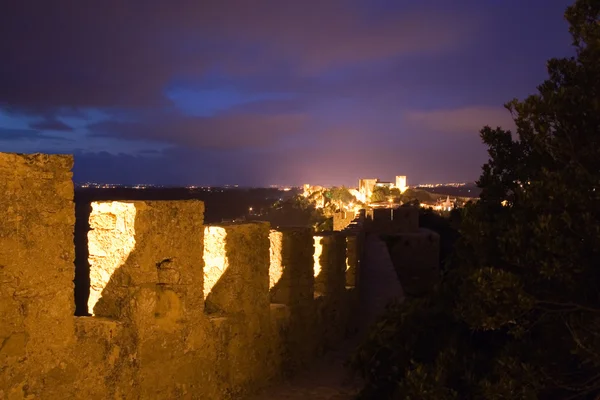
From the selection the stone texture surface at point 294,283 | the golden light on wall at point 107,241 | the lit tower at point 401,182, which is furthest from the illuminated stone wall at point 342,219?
the lit tower at point 401,182

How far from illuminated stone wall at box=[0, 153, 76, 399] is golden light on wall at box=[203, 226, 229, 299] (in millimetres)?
2062

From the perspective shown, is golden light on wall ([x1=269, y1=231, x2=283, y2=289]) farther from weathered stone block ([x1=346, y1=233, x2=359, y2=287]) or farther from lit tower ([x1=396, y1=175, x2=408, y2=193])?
lit tower ([x1=396, y1=175, x2=408, y2=193])

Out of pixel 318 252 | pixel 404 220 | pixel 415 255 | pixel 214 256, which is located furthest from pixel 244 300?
pixel 404 220

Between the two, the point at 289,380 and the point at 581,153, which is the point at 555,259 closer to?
the point at 581,153

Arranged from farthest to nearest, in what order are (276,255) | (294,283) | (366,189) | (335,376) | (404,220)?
(366,189), (404,220), (294,283), (276,255), (335,376)

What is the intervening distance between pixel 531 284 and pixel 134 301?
3.17m

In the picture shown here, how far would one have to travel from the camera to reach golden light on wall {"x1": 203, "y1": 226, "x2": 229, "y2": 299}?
5.79 metres

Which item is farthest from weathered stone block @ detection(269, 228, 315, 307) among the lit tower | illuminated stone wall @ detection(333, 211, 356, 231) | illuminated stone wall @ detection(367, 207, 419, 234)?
the lit tower

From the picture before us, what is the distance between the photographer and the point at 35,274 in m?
3.62

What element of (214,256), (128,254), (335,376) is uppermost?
(128,254)

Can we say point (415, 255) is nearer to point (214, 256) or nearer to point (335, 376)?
point (335, 376)

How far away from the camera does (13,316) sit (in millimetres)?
3516

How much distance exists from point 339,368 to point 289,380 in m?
0.95

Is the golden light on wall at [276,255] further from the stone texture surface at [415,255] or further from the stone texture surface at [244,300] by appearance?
the stone texture surface at [415,255]
